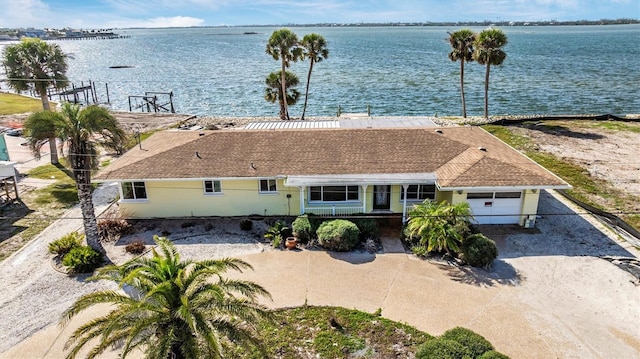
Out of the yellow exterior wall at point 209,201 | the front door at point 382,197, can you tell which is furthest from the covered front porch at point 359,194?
A: the yellow exterior wall at point 209,201

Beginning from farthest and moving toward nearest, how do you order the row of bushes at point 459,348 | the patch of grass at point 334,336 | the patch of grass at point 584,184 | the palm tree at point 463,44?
1. the palm tree at point 463,44
2. the patch of grass at point 584,184
3. the patch of grass at point 334,336
4. the row of bushes at point 459,348

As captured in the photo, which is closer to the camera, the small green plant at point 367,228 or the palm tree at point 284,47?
the small green plant at point 367,228

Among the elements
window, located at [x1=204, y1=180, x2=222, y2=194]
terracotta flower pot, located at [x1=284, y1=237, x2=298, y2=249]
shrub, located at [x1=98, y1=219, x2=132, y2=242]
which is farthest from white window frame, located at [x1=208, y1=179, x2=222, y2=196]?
terracotta flower pot, located at [x1=284, y1=237, x2=298, y2=249]

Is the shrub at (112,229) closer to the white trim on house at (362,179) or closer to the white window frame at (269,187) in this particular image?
the white window frame at (269,187)

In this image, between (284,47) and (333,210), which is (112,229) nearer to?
(333,210)

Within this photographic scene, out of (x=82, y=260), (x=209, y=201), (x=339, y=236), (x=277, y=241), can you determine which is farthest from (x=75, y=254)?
(x=339, y=236)

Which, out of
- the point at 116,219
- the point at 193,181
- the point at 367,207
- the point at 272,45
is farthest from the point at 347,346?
the point at 272,45
